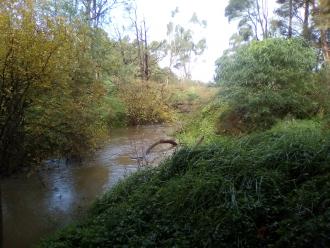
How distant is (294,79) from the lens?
38.2 feet

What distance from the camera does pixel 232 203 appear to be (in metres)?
4.21

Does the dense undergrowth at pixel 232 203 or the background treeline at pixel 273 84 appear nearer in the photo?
the dense undergrowth at pixel 232 203

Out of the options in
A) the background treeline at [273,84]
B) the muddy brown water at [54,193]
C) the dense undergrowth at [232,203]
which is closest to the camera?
the dense undergrowth at [232,203]

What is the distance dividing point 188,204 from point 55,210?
4062 millimetres

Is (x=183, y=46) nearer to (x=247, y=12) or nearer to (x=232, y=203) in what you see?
(x=247, y=12)

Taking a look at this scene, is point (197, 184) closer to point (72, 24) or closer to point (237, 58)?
point (72, 24)

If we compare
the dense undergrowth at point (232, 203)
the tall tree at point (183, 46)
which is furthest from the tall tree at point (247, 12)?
the dense undergrowth at point (232, 203)

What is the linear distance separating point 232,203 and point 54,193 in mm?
5673

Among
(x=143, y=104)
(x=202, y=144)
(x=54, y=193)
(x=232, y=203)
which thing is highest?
(x=143, y=104)

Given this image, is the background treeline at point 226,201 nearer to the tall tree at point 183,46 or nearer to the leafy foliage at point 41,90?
the leafy foliage at point 41,90

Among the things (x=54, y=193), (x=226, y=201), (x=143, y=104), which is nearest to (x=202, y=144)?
(x=226, y=201)

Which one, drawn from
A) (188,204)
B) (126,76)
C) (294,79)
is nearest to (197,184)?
(188,204)

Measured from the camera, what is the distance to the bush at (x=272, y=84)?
11281 millimetres

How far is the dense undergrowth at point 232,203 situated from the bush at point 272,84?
5.54 m
